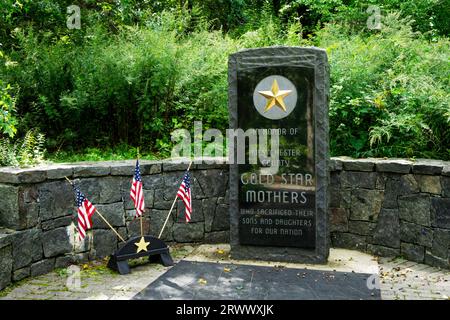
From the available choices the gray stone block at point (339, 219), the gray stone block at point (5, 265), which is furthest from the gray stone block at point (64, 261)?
the gray stone block at point (339, 219)

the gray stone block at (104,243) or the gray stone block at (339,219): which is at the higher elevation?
the gray stone block at (339,219)

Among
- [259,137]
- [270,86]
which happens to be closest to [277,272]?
[259,137]

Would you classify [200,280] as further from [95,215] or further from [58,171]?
[58,171]

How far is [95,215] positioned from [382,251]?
11.2ft

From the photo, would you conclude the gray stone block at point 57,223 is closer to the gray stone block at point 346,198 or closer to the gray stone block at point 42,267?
the gray stone block at point 42,267

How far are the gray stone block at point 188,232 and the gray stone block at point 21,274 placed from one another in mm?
1774

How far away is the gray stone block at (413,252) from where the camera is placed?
512 cm

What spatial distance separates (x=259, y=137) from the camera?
17.5ft

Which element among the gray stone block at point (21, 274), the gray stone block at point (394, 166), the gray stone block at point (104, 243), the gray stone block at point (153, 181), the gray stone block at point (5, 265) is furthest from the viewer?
the gray stone block at point (153, 181)

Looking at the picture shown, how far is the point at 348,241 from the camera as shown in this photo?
5.67 m

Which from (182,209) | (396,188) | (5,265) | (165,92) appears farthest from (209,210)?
(5,265)

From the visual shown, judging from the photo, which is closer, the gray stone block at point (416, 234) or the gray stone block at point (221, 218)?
the gray stone block at point (416, 234)

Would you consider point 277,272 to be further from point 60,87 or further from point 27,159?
point 60,87

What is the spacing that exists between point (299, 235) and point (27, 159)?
3211 mm
